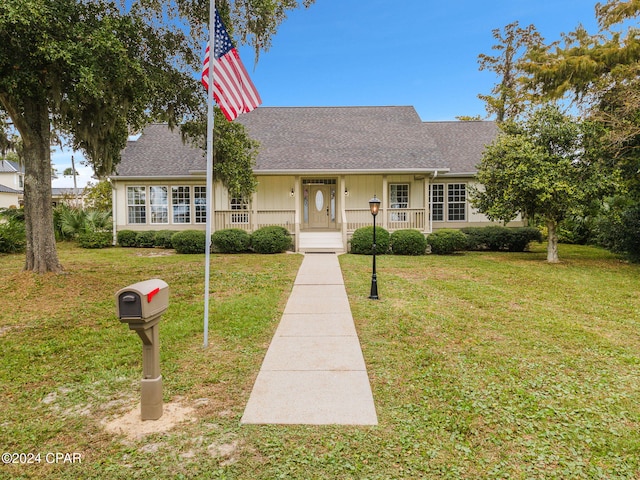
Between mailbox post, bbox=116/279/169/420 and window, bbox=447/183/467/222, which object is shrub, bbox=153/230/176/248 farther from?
mailbox post, bbox=116/279/169/420

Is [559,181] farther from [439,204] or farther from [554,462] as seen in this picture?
[554,462]

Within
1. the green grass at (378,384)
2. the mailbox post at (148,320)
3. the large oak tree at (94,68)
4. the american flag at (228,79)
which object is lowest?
the green grass at (378,384)

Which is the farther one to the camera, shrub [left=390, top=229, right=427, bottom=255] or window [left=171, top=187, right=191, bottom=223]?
window [left=171, top=187, right=191, bottom=223]

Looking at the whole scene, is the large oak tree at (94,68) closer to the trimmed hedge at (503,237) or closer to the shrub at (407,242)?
the shrub at (407,242)

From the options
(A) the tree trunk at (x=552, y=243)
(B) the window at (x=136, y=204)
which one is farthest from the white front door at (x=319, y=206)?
(A) the tree trunk at (x=552, y=243)

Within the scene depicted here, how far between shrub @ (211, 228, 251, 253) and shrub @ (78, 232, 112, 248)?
6004 millimetres

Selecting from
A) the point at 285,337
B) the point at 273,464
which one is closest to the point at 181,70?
the point at 285,337

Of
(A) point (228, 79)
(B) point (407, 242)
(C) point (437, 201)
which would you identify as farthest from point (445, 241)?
(A) point (228, 79)

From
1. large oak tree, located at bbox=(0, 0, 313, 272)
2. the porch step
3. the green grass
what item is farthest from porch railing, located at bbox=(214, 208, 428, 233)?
the green grass

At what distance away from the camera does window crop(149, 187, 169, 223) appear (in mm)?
17484

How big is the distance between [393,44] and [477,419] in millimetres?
21943

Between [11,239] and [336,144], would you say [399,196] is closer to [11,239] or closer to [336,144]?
[336,144]

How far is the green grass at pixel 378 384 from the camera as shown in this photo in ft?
8.63

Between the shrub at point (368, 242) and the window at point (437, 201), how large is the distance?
4857 millimetres
